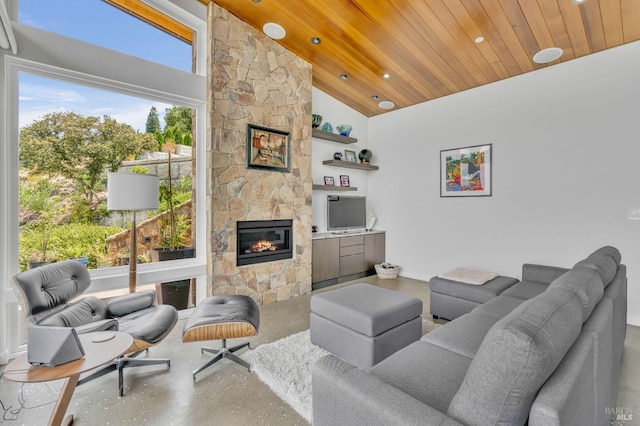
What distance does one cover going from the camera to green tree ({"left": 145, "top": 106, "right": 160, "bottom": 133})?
3.11 meters

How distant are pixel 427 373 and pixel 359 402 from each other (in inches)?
21.9

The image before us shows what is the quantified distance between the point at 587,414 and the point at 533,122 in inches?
144

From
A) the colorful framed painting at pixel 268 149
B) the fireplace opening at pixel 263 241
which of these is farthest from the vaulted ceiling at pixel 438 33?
the fireplace opening at pixel 263 241

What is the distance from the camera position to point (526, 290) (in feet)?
8.87

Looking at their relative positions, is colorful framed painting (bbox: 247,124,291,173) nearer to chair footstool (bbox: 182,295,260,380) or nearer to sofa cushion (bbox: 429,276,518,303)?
chair footstool (bbox: 182,295,260,380)

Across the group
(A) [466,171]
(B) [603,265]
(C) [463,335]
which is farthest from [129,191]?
(A) [466,171]

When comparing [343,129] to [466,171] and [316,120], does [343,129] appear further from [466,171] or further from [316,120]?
[466,171]

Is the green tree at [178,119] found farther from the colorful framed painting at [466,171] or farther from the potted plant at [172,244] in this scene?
the colorful framed painting at [466,171]

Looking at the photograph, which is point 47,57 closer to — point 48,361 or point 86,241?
point 86,241

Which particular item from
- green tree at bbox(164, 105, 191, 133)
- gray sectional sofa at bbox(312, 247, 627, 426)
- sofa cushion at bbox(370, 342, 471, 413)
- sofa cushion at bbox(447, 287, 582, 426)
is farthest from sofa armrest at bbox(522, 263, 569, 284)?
green tree at bbox(164, 105, 191, 133)

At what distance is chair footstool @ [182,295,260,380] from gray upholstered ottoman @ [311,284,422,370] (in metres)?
0.56

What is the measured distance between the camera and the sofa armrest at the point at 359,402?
91 cm

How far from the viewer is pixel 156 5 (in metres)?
3.12

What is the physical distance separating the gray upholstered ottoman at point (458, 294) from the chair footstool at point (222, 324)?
192 cm
